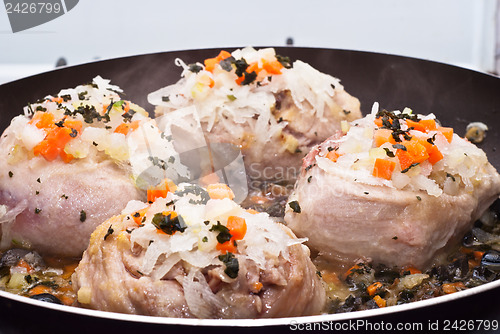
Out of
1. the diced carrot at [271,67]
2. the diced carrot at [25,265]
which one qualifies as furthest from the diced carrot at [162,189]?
the diced carrot at [271,67]

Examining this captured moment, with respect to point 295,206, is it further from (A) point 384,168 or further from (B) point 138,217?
(B) point 138,217

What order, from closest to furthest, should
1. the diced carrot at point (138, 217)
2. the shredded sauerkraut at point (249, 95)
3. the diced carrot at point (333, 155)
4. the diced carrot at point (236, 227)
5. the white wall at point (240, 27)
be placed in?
the diced carrot at point (236, 227), the diced carrot at point (138, 217), the diced carrot at point (333, 155), the shredded sauerkraut at point (249, 95), the white wall at point (240, 27)

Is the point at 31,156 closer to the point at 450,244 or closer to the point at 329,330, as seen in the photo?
the point at 329,330

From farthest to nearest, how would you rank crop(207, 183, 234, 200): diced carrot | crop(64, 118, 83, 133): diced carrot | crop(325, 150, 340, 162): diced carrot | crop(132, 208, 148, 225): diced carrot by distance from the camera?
1. crop(64, 118, 83, 133): diced carrot
2. crop(325, 150, 340, 162): diced carrot
3. crop(207, 183, 234, 200): diced carrot
4. crop(132, 208, 148, 225): diced carrot

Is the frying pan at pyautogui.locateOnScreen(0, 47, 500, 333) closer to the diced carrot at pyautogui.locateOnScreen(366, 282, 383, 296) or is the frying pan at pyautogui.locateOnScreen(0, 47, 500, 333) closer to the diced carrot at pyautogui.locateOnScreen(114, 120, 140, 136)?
the diced carrot at pyautogui.locateOnScreen(114, 120, 140, 136)

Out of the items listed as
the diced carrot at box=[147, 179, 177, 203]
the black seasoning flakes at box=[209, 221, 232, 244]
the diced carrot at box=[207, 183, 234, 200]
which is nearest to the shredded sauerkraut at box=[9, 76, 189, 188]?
the diced carrot at box=[147, 179, 177, 203]

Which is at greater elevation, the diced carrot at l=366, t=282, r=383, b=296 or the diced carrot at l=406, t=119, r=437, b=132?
the diced carrot at l=406, t=119, r=437, b=132

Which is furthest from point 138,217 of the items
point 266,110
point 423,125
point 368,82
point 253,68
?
point 368,82

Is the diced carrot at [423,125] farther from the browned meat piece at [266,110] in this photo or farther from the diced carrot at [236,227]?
the diced carrot at [236,227]
